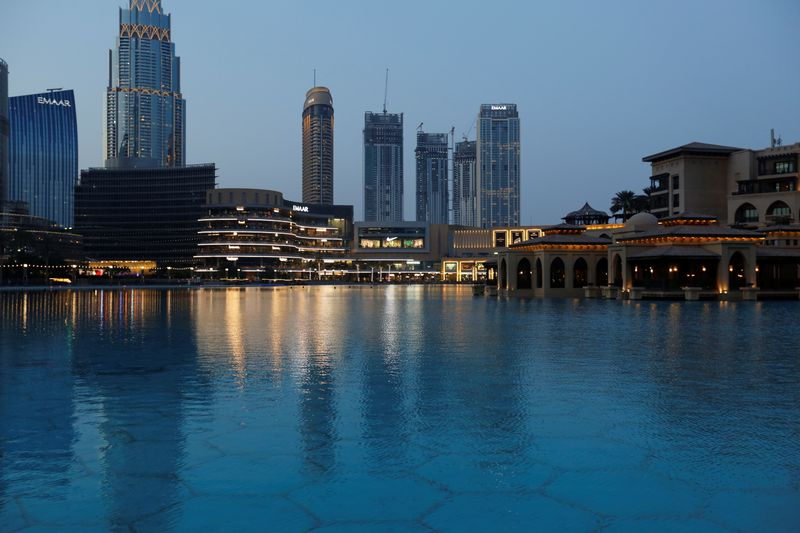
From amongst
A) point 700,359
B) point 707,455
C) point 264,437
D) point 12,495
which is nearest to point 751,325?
point 700,359

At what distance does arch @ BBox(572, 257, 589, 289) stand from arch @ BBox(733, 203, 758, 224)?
35.8 m

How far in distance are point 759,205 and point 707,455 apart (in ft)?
312

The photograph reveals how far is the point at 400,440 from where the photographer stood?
8.70 metres

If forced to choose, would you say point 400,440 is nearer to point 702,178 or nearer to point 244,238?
point 702,178

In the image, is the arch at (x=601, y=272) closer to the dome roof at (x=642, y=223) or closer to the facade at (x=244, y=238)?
the dome roof at (x=642, y=223)

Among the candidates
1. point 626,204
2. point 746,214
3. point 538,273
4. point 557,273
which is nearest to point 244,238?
point 626,204

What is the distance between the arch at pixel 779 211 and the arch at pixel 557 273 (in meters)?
36.9

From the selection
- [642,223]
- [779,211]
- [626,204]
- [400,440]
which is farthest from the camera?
[626,204]

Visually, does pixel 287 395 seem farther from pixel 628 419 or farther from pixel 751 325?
pixel 751 325

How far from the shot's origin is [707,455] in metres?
7.95

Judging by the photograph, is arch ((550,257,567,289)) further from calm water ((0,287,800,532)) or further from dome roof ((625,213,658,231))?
calm water ((0,287,800,532))

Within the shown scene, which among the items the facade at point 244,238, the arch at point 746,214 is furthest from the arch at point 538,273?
the facade at point 244,238

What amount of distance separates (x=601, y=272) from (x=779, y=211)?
115 ft

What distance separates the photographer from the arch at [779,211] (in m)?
87.2
